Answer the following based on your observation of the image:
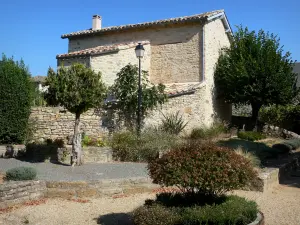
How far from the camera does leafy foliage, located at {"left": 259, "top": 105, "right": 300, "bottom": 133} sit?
21516 millimetres

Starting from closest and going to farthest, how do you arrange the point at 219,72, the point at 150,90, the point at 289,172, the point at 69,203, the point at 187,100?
the point at 69,203
the point at 289,172
the point at 150,90
the point at 187,100
the point at 219,72

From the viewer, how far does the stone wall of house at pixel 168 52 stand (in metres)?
17.5

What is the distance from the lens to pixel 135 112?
1530cm

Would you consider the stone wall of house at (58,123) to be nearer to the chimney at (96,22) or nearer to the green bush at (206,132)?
the green bush at (206,132)

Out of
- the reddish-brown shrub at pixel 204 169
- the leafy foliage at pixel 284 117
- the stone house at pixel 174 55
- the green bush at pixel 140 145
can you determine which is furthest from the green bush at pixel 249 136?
the reddish-brown shrub at pixel 204 169

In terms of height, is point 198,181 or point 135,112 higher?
point 135,112

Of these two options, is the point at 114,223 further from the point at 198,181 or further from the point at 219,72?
the point at 219,72

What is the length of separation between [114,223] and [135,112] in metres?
9.40

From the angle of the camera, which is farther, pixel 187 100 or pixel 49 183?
pixel 187 100

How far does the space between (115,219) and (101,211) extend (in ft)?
2.11

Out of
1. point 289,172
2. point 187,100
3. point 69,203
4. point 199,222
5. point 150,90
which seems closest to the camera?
point 199,222

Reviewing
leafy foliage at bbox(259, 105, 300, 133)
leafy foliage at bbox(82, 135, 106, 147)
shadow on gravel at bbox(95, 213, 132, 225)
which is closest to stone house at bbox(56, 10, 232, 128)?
leafy foliage at bbox(82, 135, 106, 147)

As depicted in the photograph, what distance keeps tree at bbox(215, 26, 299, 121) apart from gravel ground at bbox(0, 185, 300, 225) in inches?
413

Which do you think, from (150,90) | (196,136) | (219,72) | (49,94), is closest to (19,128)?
(49,94)
